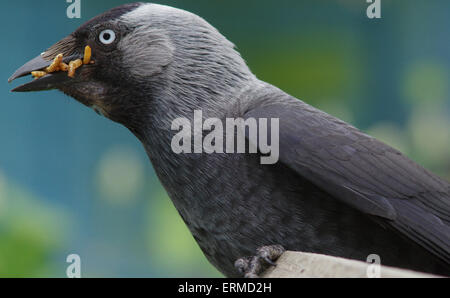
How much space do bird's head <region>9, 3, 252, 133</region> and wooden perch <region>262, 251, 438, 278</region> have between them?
1.99 feet

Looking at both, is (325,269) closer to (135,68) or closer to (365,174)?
(365,174)

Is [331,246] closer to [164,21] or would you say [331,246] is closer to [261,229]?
[261,229]

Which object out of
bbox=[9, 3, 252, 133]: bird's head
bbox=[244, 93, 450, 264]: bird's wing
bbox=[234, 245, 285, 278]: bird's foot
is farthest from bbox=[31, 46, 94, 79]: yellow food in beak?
bbox=[234, 245, 285, 278]: bird's foot

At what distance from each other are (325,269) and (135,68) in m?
0.83

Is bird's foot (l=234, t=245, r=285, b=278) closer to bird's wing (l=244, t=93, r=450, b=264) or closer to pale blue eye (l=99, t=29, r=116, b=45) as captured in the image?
bird's wing (l=244, t=93, r=450, b=264)

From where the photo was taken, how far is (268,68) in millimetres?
2527

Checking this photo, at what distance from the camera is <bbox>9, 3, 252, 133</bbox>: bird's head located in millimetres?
1574

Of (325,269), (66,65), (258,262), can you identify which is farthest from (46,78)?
(325,269)

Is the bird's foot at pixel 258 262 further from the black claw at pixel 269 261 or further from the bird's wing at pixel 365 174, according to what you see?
the bird's wing at pixel 365 174

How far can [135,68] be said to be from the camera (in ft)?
5.17

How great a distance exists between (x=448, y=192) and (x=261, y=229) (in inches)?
18.4

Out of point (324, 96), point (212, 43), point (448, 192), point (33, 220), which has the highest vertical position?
point (212, 43)
